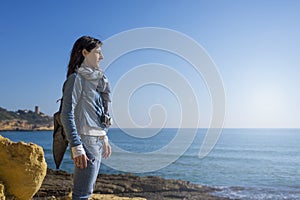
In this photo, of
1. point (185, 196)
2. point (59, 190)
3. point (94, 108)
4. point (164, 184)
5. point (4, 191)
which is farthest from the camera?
point (164, 184)

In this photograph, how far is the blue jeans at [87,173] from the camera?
2.08 meters

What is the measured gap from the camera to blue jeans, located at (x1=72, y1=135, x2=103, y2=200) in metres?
2.08

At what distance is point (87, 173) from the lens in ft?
6.82

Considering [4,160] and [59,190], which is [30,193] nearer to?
[4,160]

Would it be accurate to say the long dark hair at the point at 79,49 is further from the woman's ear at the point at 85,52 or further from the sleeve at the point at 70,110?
the sleeve at the point at 70,110

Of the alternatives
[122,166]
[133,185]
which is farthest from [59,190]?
[122,166]

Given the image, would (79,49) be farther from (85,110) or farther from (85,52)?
(85,110)

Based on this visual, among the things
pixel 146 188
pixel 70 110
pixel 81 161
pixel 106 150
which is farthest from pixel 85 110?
pixel 146 188

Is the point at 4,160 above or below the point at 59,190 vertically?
above

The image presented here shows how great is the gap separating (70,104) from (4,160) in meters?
1.76

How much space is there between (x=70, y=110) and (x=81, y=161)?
32cm

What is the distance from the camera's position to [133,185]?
13250mm

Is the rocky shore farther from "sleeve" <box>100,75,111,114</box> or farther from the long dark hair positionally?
the long dark hair

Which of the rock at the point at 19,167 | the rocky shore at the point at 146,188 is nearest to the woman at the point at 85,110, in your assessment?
the rock at the point at 19,167
